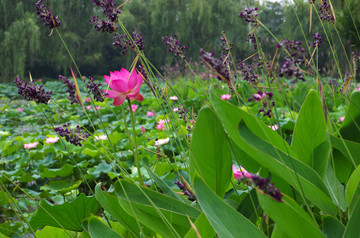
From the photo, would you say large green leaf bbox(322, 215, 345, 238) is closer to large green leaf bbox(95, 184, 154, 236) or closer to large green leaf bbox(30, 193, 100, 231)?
large green leaf bbox(95, 184, 154, 236)

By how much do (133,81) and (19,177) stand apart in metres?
1.20

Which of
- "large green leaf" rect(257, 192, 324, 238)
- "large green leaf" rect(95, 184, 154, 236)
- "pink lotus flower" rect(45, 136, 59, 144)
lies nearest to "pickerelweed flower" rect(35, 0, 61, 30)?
"large green leaf" rect(95, 184, 154, 236)

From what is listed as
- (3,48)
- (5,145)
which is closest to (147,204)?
(5,145)

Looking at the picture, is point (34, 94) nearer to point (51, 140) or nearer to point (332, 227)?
point (332, 227)

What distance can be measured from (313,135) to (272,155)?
0.34ft

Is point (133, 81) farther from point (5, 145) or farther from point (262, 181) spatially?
point (5, 145)

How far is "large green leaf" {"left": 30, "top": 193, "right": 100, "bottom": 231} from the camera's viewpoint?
2.76 feet

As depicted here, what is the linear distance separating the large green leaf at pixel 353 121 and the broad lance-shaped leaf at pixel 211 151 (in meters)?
0.30

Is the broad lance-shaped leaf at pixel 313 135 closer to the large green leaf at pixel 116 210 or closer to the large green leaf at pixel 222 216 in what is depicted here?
the large green leaf at pixel 222 216

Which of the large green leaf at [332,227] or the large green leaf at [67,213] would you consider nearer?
the large green leaf at [332,227]

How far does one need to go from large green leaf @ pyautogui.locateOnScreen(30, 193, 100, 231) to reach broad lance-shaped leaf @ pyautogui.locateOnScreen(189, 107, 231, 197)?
1.07 feet

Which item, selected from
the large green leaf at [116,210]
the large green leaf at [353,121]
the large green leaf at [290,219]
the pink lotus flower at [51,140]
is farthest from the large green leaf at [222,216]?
the pink lotus flower at [51,140]

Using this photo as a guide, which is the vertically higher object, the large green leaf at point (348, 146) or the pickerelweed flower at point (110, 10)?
the pickerelweed flower at point (110, 10)

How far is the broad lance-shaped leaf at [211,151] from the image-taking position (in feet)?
1.96
